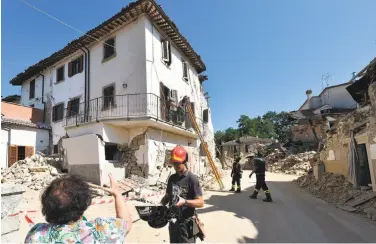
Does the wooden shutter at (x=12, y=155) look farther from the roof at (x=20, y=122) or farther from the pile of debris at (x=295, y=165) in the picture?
the pile of debris at (x=295, y=165)

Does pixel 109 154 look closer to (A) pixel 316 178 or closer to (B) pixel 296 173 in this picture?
(A) pixel 316 178

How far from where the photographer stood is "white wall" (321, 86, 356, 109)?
27.1 m

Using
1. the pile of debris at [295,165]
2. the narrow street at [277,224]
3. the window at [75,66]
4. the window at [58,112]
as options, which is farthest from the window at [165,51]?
the pile of debris at [295,165]

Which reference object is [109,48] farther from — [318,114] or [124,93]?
[318,114]

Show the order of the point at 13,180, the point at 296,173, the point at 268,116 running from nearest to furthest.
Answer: the point at 13,180 → the point at 296,173 → the point at 268,116

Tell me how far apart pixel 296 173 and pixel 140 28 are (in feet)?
59.2

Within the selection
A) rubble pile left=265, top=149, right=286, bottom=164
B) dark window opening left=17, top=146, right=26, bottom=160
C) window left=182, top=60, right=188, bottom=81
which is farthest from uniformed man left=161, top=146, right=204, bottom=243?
rubble pile left=265, top=149, right=286, bottom=164

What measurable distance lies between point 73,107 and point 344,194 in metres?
15.4

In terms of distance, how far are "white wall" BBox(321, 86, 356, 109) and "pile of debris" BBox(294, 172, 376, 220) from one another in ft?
65.9

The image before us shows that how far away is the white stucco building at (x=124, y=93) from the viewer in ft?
37.7

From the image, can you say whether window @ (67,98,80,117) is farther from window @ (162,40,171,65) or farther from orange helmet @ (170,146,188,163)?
orange helmet @ (170,146,188,163)

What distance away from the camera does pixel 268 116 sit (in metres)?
63.8

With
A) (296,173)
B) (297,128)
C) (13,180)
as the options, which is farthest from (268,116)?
(13,180)

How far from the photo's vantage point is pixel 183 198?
288cm
